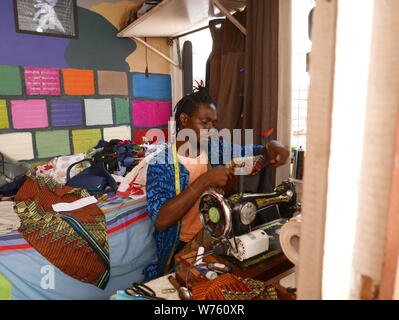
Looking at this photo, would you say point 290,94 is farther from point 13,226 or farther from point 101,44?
point 101,44

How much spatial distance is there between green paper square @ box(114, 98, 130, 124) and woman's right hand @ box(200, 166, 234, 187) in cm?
303

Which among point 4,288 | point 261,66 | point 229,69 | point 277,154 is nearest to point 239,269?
point 277,154

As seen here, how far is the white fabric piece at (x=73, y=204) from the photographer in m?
1.94

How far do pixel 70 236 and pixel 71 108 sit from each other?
226 centimetres

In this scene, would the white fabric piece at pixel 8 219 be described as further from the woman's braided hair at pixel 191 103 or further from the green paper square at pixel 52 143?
the green paper square at pixel 52 143

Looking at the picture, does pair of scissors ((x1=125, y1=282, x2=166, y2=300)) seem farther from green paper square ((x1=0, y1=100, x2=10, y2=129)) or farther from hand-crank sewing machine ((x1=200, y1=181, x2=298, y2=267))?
green paper square ((x1=0, y1=100, x2=10, y2=129))

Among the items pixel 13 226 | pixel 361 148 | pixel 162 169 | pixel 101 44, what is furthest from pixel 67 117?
pixel 361 148

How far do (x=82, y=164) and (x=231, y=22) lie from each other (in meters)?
2.04

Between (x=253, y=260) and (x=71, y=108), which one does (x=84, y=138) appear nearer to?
(x=71, y=108)

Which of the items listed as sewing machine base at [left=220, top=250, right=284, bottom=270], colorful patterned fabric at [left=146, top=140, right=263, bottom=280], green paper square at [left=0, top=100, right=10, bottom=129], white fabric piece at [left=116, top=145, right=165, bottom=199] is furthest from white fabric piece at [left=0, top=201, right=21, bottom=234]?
green paper square at [left=0, top=100, right=10, bottom=129]

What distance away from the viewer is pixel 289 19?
8.01 feet

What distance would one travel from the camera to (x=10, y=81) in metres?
3.16

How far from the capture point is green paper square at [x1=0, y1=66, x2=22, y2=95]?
312 cm

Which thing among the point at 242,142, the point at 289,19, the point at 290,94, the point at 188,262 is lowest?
the point at 188,262
